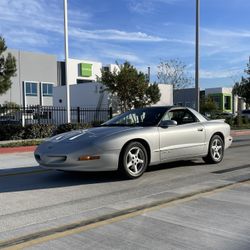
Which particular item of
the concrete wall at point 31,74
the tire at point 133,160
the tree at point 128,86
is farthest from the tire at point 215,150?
the concrete wall at point 31,74

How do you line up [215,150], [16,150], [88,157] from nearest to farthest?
[88,157] → [215,150] → [16,150]

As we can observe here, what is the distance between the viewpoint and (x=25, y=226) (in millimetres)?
5074

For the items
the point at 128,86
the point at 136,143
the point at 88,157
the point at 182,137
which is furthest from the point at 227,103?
the point at 88,157

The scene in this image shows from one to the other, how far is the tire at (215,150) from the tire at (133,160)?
2352 mm

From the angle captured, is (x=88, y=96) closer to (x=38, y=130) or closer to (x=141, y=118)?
(x=38, y=130)

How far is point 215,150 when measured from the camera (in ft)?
33.3

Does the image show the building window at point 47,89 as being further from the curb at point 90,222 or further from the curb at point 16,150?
the curb at point 90,222

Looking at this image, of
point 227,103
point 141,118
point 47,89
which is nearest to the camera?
point 141,118

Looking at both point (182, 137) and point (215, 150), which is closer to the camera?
point (182, 137)

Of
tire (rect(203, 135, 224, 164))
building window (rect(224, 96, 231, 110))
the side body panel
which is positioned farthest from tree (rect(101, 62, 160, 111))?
building window (rect(224, 96, 231, 110))

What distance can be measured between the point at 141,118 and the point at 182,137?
0.98m

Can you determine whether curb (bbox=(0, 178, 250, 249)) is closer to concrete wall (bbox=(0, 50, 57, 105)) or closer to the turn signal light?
the turn signal light

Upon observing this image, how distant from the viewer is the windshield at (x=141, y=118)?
28.8 ft

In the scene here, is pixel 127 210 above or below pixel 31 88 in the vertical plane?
below
